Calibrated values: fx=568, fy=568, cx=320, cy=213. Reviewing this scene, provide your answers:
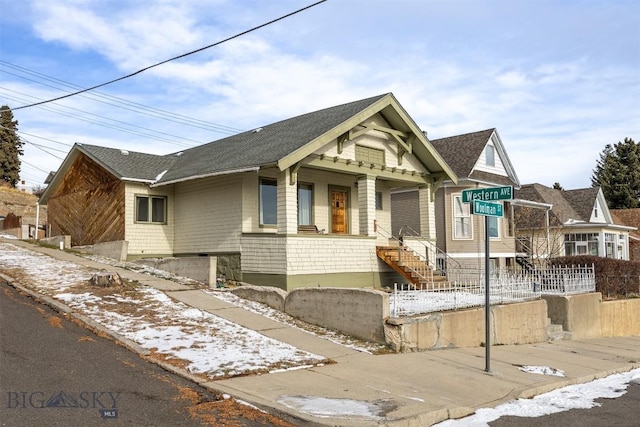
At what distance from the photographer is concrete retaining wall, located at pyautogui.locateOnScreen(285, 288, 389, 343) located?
1123 cm

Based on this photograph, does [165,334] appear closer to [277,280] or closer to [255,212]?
[277,280]

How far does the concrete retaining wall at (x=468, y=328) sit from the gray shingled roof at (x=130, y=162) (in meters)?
12.2

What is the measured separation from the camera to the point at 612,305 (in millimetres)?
19375

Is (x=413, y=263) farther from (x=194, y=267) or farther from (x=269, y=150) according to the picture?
(x=194, y=267)

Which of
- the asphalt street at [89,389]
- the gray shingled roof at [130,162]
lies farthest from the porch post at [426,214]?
the asphalt street at [89,389]

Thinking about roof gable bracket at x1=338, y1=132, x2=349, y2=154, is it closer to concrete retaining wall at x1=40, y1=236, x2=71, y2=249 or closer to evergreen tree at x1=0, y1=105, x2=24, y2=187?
concrete retaining wall at x1=40, y1=236, x2=71, y2=249

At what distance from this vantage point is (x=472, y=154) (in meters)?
26.9

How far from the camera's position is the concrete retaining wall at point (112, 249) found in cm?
1941

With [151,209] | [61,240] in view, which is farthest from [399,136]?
[61,240]

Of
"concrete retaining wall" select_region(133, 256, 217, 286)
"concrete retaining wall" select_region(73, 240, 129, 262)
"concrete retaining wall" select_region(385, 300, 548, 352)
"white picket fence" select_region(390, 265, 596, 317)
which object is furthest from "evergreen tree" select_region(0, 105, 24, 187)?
"concrete retaining wall" select_region(385, 300, 548, 352)

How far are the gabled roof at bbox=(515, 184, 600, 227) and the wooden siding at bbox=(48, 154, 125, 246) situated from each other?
22.5 metres

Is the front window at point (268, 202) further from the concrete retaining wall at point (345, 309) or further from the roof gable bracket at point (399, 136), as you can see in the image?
the concrete retaining wall at point (345, 309)

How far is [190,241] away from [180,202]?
63.4 inches

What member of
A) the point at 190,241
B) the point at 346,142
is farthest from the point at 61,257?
the point at 346,142
